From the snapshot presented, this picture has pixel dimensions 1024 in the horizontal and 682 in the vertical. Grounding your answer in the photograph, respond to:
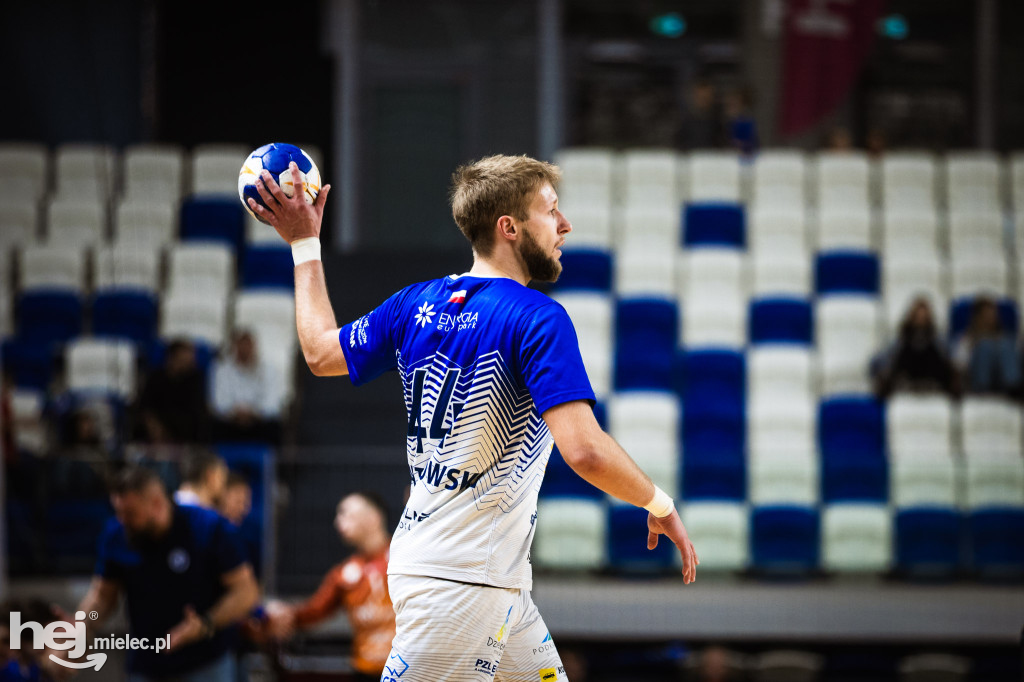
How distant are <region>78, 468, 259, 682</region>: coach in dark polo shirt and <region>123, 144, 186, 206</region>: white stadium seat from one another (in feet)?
24.3

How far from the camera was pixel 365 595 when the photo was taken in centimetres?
570

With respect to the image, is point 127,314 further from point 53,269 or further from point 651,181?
point 651,181

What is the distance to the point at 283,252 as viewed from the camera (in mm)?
→ 11062

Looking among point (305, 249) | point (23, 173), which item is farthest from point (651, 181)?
point (305, 249)

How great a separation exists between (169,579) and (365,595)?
1.17 meters

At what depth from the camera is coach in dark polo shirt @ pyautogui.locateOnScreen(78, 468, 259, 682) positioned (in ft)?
15.5

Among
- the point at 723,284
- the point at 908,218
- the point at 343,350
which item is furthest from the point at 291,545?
the point at 908,218

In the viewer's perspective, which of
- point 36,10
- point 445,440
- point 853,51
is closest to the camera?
point 445,440

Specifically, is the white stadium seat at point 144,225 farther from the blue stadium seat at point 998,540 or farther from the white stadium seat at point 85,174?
the blue stadium seat at point 998,540

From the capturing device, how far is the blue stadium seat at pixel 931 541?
7996 millimetres

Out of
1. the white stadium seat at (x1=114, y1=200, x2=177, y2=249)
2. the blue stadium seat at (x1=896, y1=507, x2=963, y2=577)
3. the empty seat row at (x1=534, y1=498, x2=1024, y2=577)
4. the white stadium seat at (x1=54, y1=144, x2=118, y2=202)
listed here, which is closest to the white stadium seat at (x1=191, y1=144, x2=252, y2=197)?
the white stadium seat at (x1=114, y1=200, x2=177, y2=249)

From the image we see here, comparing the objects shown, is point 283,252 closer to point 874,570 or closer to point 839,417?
point 839,417

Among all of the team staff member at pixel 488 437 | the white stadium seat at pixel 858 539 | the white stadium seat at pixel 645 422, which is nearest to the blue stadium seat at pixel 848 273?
the white stadium seat at pixel 645 422

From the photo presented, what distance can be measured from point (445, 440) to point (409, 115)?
11.7 metres
